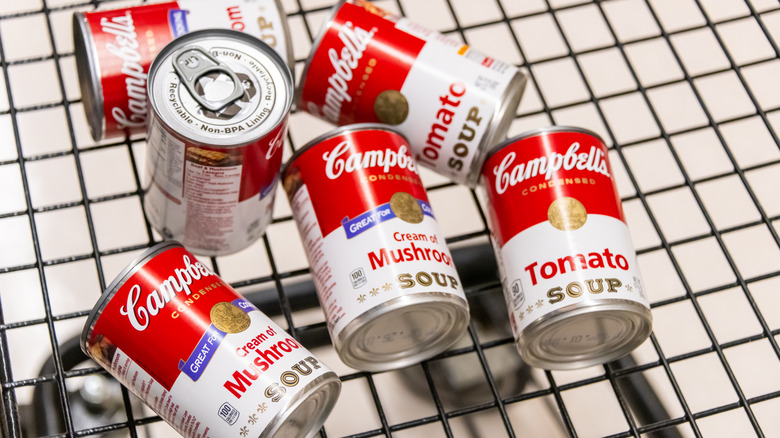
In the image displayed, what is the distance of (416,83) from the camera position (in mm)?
940

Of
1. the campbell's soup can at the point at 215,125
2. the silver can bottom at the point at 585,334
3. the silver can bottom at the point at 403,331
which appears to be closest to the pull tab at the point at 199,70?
the campbell's soup can at the point at 215,125

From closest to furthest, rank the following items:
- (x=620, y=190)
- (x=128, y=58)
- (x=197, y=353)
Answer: (x=197, y=353) < (x=128, y=58) < (x=620, y=190)

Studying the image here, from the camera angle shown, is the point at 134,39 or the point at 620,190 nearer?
the point at 134,39

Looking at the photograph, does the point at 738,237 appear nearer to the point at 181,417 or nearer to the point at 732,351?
the point at 732,351

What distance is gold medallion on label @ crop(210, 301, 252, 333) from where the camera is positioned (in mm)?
817

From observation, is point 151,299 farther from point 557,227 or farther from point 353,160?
point 557,227

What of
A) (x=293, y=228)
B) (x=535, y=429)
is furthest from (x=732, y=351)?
(x=293, y=228)

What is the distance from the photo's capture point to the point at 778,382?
1251 millimetres

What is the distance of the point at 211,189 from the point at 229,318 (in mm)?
135

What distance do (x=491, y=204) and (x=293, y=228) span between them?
0.41m

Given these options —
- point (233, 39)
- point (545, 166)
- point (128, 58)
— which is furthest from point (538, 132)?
point (128, 58)

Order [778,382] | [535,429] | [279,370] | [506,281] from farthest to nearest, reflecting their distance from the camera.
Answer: [778,382], [535,429], [506,281], [279,370]

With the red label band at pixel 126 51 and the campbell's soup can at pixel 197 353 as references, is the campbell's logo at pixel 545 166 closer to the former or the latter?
the campbell's soup can at pixel 197 353

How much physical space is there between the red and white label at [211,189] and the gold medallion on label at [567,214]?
0.92 feet
